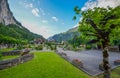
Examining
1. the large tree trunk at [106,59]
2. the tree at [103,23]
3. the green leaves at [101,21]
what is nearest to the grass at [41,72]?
the large tree trunk at [106,59]

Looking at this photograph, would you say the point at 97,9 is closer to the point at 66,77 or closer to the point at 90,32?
the point at 90,32

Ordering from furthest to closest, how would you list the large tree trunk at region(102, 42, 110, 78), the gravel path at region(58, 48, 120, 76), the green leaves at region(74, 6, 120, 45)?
the gravel path at region(58, 48, 120, 76), the large tree trunk at region(102, 42, 110, 78), the green leaves at region(74, 6, 120, 45)

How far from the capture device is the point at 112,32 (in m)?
11.3

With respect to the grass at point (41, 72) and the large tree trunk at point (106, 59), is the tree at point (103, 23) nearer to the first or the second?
the large tree trunk at point (106, 59)

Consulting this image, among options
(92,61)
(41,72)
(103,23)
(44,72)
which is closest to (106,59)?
(103,23)

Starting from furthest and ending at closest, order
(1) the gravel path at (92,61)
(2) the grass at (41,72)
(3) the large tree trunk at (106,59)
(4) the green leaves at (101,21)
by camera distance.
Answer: (1) the gravel path at (92,61) < (2) the grass at (41,72) < (3) the large tree trunk at (106,59) < (4) the green leaves at (101,21)

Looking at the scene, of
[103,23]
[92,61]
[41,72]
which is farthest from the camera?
[92,61]

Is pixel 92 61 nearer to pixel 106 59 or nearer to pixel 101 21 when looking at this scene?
pixel 106 59

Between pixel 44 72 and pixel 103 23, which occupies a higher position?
pixel 103 23

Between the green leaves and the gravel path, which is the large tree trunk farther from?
the gravel path

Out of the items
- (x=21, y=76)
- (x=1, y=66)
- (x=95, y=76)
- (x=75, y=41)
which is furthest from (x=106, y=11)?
(x=75, y=41)

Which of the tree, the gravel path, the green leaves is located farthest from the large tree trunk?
the gravel path

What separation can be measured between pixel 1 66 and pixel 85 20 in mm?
12363

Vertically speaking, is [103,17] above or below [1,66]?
above
